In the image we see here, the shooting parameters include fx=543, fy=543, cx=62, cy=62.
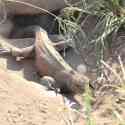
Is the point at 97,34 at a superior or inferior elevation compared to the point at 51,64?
superior

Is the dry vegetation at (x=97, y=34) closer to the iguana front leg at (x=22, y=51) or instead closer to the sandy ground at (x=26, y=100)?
the iguana front leg at (x=22, y=51)

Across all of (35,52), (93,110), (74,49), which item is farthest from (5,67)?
(93,110)

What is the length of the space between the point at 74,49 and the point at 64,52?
77 millimetres

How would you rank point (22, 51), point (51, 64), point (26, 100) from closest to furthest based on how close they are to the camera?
point (26, 100) < point (51, 64) < point (22, 51)

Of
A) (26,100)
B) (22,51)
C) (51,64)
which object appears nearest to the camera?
(26,100)

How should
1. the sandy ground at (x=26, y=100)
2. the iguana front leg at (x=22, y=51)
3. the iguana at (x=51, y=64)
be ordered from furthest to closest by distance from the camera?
the iguana front leg at (x=22, y=51), the iguana at (x=51, y=64), the sandy ground at (x=26, y=100)

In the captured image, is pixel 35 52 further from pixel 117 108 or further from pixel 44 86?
pixel 117 108

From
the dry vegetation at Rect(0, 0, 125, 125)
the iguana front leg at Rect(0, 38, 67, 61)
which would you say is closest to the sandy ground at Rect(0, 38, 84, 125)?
the iguana front leg at Rect(0, 38, 67, 61)

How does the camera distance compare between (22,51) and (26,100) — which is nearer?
(26,100)

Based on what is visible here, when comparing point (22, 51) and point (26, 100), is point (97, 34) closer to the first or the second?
point (22, 51)

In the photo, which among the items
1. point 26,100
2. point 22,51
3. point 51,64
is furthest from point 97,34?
point 26,100

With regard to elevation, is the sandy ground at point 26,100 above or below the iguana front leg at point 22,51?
below

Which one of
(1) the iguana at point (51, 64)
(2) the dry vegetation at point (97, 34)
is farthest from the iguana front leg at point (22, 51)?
(2) the dry vegetation at point (97, 34)

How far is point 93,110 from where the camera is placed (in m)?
3.34
